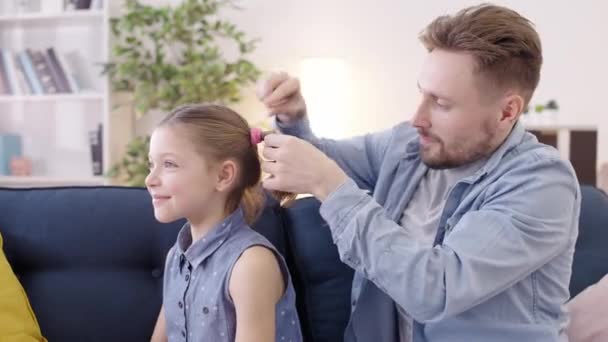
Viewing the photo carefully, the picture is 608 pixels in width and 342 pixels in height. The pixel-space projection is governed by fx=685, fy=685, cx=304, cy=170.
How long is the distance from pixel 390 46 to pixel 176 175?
2.65m

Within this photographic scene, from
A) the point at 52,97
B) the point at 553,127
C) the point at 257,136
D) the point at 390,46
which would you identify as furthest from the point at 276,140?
the point at 52,97

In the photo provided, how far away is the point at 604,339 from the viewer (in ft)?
4.30

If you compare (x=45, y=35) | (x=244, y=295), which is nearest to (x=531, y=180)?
(x=244, y=295)

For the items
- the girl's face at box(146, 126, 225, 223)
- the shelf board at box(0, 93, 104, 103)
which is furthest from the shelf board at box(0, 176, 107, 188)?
the girl's face at box(146, 126, 225, 223)

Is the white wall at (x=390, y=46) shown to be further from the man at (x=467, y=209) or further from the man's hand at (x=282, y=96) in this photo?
the man at (x=467, y=209)

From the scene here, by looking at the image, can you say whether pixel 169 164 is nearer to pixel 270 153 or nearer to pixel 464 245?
pixel 270 153

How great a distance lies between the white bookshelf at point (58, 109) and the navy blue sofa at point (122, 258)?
229 centimetres

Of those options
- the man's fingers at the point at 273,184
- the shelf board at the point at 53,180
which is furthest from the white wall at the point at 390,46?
the man's fingers at the point at 273,184

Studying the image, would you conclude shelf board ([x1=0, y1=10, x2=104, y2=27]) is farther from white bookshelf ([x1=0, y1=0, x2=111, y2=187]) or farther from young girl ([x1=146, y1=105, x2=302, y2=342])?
young girl ([x1=146, y1=105, x2=302, y2=342])

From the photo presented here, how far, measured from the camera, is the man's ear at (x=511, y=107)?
3.89 ft

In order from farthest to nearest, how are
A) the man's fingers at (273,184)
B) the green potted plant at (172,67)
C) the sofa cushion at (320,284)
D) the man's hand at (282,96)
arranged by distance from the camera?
the green potted plant at (172,67)
the sofa cushion at (320,284)
the man's hand at (282,96)
the man's fingers at (273,184)

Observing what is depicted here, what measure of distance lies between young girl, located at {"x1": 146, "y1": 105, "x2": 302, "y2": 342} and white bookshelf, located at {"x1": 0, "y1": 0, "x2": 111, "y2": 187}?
8.59ft

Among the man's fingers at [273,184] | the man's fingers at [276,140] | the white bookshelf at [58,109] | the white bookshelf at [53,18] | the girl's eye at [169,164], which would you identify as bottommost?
the white bookshelf at [58,109]

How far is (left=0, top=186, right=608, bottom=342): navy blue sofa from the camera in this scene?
1490 mm
